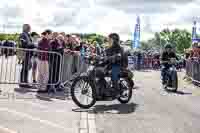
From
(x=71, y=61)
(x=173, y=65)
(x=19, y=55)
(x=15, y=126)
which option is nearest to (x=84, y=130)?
Result: (x=15, y=126)

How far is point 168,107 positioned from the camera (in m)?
11.8

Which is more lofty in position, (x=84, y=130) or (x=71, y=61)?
(x=71, y=61)

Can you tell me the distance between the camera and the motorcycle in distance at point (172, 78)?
1653cm

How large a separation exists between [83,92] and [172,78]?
20.9 feet

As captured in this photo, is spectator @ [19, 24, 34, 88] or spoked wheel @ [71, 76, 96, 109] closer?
spoked wheel @ [71, 76, 96, 109]

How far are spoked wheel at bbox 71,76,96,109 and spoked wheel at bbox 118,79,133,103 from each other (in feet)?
4.16

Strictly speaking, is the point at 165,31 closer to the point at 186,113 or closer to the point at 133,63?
the point at 133,63

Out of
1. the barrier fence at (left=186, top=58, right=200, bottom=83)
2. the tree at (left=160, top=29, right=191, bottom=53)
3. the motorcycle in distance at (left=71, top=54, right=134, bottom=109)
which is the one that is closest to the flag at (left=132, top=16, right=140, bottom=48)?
the barrier fence at (left=186, top=58, right=200, bottom=83)

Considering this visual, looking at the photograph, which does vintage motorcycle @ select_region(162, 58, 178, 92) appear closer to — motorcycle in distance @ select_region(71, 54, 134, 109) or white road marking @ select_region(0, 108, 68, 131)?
motorcycle in distance @ select_region(71, 54, 134, 109)

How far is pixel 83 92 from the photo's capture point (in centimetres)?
1102

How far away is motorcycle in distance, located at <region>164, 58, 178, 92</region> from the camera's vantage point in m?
16.5

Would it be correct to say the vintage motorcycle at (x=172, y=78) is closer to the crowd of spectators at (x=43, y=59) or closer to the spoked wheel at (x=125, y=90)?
the spoked wheel at (x=125, y=90)

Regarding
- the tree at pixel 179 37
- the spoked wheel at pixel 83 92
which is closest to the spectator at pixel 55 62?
the spoked wheel at pixel 83 92

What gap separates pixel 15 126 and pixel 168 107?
16.2ft
